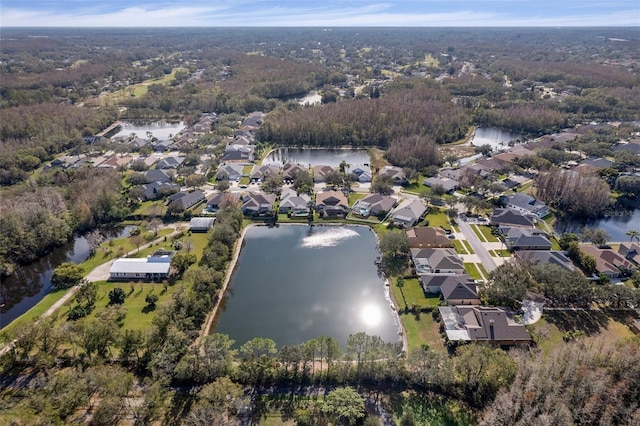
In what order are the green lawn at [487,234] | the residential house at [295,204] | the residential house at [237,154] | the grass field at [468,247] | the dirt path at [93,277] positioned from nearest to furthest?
the dirt path at [93,277], the grass field at [468,247], the green lawn at [487,234], the residential house at [295,204], the residential house at [237,154]

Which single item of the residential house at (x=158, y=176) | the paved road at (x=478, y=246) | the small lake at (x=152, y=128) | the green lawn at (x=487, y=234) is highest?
the residential house at (x=158, y=176)

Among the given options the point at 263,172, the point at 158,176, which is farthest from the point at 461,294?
the point at 158,176

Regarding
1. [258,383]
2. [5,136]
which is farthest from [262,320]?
Answer: [5,136]

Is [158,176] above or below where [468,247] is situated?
above

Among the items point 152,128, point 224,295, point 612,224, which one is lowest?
point 612,224

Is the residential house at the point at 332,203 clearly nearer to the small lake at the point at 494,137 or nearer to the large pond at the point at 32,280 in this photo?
the large pond at the point at 32,280

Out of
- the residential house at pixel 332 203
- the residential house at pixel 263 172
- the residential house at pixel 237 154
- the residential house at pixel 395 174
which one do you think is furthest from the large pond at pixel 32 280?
the residential house at pixel 395 174

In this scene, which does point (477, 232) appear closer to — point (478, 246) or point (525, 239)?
point (478, 246)
